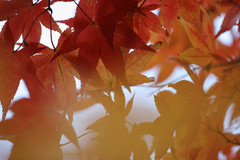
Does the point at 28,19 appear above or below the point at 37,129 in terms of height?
above

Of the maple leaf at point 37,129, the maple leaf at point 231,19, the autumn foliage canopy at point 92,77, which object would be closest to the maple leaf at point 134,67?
the autumn foliage canopy at point 92,77

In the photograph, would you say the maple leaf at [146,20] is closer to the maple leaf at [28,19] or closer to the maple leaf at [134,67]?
the maple leaf at [134,67]

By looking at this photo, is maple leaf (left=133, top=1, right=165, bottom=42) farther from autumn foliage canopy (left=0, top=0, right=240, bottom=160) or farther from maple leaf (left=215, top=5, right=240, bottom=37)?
maple leaf (left=215, top=5, right=240, bottom=37)

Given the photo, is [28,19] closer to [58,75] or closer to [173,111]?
[58,75]

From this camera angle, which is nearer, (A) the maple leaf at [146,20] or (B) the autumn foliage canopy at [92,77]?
(B) the autumn foliage canopy at [92,77]

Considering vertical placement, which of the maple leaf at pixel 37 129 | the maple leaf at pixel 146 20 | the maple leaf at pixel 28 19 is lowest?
the maple leaf at pixel 37 129

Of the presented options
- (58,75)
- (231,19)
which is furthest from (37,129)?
(231,19)

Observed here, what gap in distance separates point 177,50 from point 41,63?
0.86 meters

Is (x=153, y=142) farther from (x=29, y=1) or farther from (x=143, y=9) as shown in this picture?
(x=29, y=1)

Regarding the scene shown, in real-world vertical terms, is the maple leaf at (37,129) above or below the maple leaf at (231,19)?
below

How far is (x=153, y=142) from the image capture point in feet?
2.23

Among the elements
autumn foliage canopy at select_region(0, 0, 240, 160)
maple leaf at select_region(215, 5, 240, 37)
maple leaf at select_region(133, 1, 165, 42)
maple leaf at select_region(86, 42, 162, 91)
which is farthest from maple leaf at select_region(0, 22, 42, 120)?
maple leaf at select_region(215, 5, 240, 37)

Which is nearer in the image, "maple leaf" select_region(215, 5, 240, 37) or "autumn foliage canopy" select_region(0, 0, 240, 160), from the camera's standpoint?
"autumn foliage canopy" select_region(0, 0, 240, 160)

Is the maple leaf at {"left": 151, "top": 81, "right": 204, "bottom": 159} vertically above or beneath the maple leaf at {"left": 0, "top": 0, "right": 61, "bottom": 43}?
beneath
